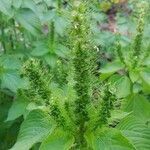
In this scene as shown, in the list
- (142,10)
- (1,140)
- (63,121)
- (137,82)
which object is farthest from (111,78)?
(1,140)

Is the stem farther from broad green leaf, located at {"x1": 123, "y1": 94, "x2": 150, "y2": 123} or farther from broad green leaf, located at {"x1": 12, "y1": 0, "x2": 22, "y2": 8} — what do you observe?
broad green leaf, located at {"x1": 123, "y1": 94, "x2": 150, "y2": 123}

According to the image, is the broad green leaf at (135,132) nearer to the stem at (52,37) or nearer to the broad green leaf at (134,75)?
the broad green leaf at (134,75)

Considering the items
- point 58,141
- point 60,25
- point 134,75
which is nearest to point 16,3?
point 60,25

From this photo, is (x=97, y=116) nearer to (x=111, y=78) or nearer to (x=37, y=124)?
(x=37, y=124)

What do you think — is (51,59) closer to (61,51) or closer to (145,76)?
(61,51)

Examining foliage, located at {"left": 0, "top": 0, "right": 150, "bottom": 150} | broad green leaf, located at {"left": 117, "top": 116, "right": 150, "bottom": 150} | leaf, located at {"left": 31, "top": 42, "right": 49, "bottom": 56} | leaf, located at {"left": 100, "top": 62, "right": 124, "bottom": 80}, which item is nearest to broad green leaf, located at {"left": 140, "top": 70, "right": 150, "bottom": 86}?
foliage, located at {"left": 0, "top": 0, "right": 150, "bottom": 150}

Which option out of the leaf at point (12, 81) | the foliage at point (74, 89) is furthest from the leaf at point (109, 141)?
the leaf at point (12, 81)
